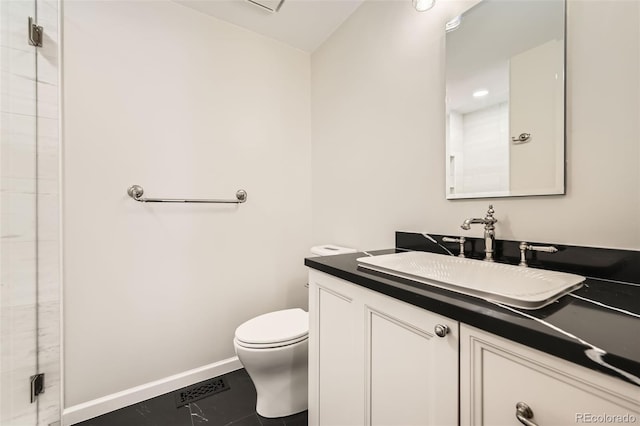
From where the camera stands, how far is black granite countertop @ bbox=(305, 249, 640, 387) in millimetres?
390

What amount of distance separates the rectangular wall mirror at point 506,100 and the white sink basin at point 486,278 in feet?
0.94

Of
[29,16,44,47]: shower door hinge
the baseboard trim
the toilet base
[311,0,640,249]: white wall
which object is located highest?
[29,16,44,47]: shower door hinge

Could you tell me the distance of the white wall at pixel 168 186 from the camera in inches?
52.5

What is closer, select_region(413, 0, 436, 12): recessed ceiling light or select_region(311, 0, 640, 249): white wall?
select_region(311, 0, 640, 249): white wall

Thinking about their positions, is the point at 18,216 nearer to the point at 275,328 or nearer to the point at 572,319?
the point at 275,328

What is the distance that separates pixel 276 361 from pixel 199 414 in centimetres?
53

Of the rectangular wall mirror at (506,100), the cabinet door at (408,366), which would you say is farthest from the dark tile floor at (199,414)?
the rectangular wall mirror at (506,100)

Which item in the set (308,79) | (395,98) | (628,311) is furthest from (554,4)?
(308,79)

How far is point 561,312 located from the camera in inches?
20.7

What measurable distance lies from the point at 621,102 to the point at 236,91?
71.6 inches

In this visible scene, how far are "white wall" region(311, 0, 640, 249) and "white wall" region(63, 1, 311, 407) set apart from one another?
0.38 metres

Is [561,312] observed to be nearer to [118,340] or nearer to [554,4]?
[554,4]

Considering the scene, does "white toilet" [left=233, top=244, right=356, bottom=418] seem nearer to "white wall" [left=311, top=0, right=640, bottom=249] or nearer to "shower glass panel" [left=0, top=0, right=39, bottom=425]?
"white wall" [left=311, top=0, right=640, bottom=249]

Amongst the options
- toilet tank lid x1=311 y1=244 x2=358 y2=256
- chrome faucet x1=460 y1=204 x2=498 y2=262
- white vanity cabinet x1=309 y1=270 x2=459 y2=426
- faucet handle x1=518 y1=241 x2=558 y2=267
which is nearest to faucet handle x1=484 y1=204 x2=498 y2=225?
chrome faucet x1=460 y1=204 x2=498 y2=262
